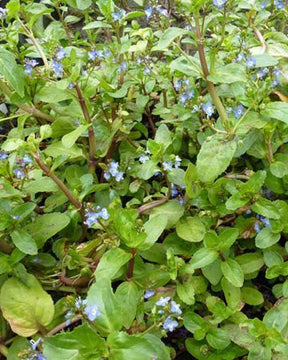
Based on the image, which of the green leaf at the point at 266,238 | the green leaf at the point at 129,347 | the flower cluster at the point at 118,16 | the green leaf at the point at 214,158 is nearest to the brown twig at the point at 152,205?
the green leaf at the point at 214,158

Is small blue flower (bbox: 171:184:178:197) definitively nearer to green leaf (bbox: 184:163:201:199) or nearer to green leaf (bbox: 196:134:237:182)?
green leaf (bbox: 184:163:201:199)

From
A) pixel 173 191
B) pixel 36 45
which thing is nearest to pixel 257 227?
pixel 173 191

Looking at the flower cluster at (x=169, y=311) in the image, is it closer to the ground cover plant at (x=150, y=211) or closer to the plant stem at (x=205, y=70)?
the ground cover plant at (x=150, y=211)

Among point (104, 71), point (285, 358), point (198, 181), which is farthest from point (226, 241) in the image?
point (104, 71)

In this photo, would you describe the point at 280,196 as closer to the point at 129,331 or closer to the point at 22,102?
the point at 129,331

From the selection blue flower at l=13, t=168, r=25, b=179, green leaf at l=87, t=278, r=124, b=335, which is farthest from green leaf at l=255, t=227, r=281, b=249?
blue flower at l=13, t=168, r=25, b=179

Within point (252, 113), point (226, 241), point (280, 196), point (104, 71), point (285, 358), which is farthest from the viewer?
→ point (104, 71)

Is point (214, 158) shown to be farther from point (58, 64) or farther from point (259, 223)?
point (58, 64)
